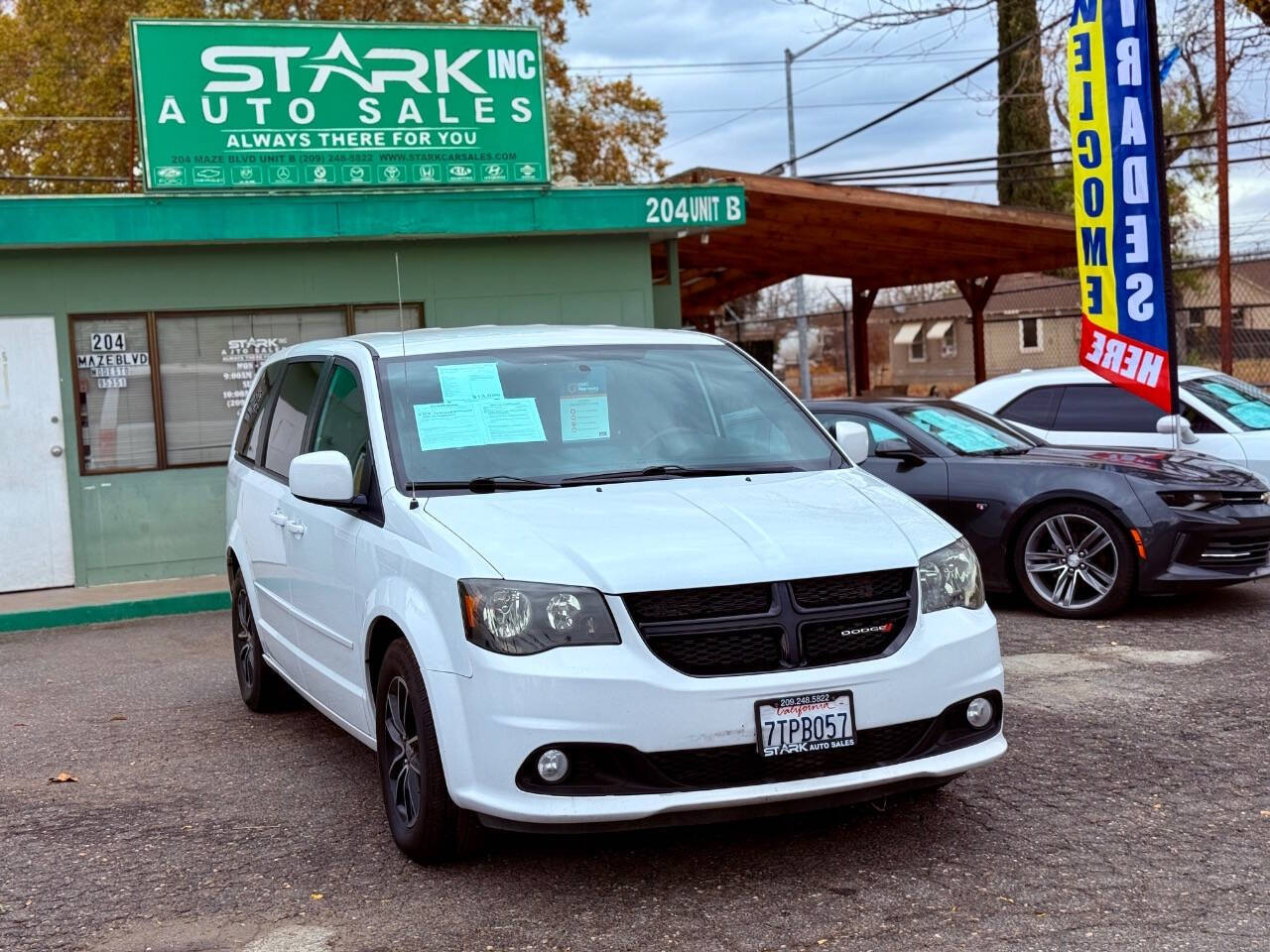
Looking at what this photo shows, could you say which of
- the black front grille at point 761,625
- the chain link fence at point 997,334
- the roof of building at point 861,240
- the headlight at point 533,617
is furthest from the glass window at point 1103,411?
the chain link fence at point 997,334

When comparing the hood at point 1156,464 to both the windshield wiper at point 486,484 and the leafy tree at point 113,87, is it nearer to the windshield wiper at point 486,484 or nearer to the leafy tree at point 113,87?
the windshield wiper at point 486,484

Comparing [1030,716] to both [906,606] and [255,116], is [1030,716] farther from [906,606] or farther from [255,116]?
[255,116]

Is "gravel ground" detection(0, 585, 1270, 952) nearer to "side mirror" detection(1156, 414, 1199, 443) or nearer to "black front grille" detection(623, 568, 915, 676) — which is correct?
"black front grille" detection(623, 568, 915, 676)

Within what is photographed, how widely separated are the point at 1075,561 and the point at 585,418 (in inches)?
179

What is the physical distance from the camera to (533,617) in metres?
4.16

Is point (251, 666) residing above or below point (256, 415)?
below

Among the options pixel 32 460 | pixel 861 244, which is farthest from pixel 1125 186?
pixel 32 460

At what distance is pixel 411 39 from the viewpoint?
12.1m

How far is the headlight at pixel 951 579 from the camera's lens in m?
4.47

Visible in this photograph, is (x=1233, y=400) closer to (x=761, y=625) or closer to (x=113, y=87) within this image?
(x=761, y=625)

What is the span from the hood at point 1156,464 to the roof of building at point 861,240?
483 cm

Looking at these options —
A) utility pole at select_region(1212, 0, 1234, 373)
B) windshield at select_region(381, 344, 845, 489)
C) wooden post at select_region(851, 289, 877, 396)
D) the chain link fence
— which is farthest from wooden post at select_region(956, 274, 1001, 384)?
the chain link fence

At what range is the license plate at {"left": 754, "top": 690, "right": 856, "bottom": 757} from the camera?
4.13m

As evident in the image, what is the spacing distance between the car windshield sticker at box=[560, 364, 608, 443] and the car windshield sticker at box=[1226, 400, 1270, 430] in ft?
23.2
